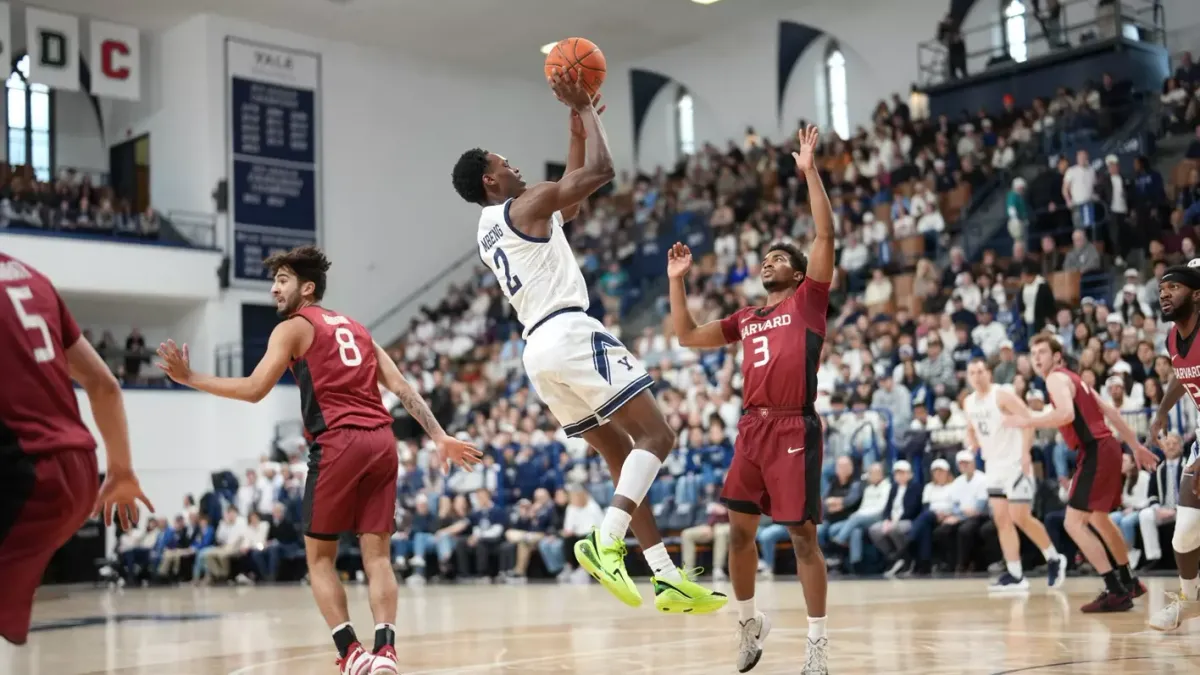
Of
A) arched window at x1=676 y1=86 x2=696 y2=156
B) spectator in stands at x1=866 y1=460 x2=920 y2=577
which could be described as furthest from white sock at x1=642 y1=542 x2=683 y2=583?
arched window at x1=676 y1=86 x2=696 y2=156

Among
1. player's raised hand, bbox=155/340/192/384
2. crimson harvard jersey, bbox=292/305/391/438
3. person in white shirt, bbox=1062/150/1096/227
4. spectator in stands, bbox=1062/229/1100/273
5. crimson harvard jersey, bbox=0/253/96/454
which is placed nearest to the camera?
crimson harvard jersey, bbox=0/253/96/454

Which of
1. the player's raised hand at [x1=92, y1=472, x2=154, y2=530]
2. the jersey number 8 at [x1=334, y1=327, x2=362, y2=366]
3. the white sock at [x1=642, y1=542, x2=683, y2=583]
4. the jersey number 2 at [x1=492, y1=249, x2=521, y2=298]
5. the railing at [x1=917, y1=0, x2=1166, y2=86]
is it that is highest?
the railing at [x1=917, y1=0, x2=1166, y2=86]

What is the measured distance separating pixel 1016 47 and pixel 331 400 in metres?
19.9

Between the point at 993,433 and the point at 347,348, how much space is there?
6.79 meters

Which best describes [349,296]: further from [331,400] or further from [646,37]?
[331,400]

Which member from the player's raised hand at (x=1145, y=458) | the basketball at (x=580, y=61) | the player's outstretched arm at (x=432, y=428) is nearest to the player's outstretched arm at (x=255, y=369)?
the player's outstretched arm at (x=432, y=428)

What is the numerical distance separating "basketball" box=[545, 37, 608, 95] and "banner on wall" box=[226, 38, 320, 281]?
20.5 meters

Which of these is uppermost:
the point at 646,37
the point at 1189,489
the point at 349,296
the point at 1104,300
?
the point at 646,37

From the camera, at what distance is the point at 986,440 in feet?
35.9

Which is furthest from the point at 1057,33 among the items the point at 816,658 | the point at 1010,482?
the point at 816,658

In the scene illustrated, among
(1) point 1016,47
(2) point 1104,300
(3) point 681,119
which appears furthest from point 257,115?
(2) point 1104,300

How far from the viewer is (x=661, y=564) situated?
550 centimetres

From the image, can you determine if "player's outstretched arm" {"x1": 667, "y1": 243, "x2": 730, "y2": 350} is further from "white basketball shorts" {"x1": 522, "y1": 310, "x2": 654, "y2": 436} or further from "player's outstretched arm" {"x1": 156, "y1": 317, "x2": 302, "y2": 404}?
"player's outstretched arm" {"x1": 156, "y1": 317, "x2": 302, "y2": 404}

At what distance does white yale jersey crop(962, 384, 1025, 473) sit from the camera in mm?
10656
